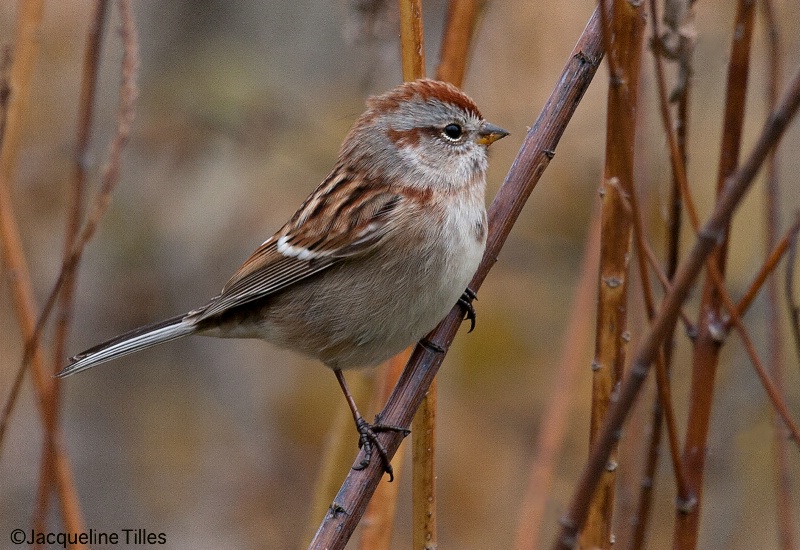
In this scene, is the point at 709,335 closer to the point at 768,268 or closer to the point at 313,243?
the point at 768,268

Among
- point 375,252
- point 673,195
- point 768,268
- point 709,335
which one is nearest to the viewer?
point 768,268

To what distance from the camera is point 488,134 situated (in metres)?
2.78

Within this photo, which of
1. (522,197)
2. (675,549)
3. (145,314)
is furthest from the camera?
(145,314)

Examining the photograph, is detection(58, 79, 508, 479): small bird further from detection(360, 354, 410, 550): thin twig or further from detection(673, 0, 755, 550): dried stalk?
detection(673, 0, 755, 550): dried stalk

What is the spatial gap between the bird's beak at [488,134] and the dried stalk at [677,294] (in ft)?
5.43

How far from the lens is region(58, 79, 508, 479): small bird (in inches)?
98.7

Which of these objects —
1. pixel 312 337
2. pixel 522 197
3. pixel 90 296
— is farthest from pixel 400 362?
pixel 90 296

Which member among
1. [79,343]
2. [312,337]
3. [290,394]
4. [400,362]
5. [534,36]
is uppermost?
[534,36]

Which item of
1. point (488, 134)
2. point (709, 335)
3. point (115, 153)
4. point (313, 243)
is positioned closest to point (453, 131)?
point (488, 134)

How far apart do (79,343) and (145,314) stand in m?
0.47

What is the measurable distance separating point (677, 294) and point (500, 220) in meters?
1.11

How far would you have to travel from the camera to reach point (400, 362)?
2588 millimetres

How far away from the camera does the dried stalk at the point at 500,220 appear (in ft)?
6.25

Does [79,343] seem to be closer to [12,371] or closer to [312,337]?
[12,371]
